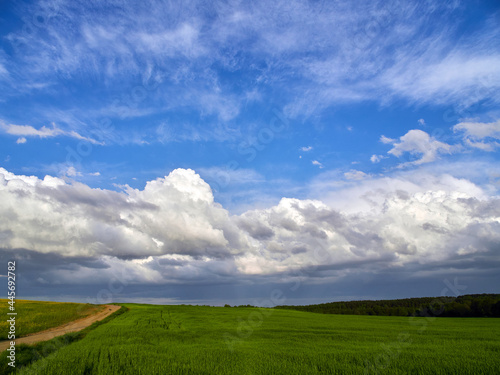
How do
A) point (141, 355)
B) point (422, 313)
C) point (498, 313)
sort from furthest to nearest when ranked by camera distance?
point (422, 313) → point (498, 313) → point (141, 355)

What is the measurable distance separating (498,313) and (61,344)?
4090 inches

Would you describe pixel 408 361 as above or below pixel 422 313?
above

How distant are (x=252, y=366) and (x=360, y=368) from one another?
5.45 metres

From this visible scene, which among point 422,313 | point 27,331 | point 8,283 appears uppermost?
point 8,283

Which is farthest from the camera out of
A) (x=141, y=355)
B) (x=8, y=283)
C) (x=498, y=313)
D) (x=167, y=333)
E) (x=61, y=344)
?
(x=498, y=313)

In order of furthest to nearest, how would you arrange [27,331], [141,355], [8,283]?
[27,331]
[8,283]
[141,355]

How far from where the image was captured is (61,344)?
2409 centimetres

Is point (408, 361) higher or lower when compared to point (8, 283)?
lower

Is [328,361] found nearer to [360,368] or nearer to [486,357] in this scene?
[360,368]

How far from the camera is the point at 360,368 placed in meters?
15.5

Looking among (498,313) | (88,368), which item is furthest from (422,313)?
(88,368)

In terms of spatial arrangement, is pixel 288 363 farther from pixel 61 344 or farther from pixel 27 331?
pixel 27 331

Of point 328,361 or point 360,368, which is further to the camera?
point 328,361

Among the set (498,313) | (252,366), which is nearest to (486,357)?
(252,366)
